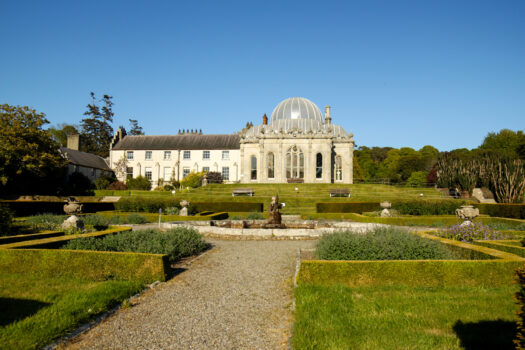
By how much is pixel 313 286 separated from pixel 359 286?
95cm

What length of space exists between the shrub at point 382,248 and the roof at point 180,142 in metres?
42.1

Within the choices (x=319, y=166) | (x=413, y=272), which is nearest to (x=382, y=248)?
(x=413, y=272)

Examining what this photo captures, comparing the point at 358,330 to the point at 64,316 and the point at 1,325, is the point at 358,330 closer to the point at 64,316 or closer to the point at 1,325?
the point at 64,316

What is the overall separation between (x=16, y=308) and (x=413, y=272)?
282 inches

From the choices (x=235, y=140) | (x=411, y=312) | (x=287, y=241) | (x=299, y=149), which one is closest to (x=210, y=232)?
(x=287, y=241)

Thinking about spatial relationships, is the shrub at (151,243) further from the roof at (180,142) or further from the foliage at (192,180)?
the roof at (180,142)

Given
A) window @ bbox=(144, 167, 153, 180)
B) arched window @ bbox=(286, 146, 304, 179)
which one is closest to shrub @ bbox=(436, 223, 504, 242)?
arched window @ bbox=(286, 146, 304, 179)

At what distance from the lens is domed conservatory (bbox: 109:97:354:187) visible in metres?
45.3

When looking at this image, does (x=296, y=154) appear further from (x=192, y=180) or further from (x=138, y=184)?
(x=138, y=184)

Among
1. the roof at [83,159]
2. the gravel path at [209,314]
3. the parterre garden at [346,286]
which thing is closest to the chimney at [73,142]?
the roof at [83,159]

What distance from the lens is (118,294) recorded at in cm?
606

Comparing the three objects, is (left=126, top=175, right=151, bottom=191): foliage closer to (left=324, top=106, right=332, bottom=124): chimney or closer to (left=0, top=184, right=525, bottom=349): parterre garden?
(left=324, top=106, right=332, bottom=124): chimney

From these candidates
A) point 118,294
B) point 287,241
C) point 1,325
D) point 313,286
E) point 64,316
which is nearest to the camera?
point 1,325

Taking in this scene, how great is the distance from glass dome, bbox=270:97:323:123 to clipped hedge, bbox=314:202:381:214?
92.4ft
